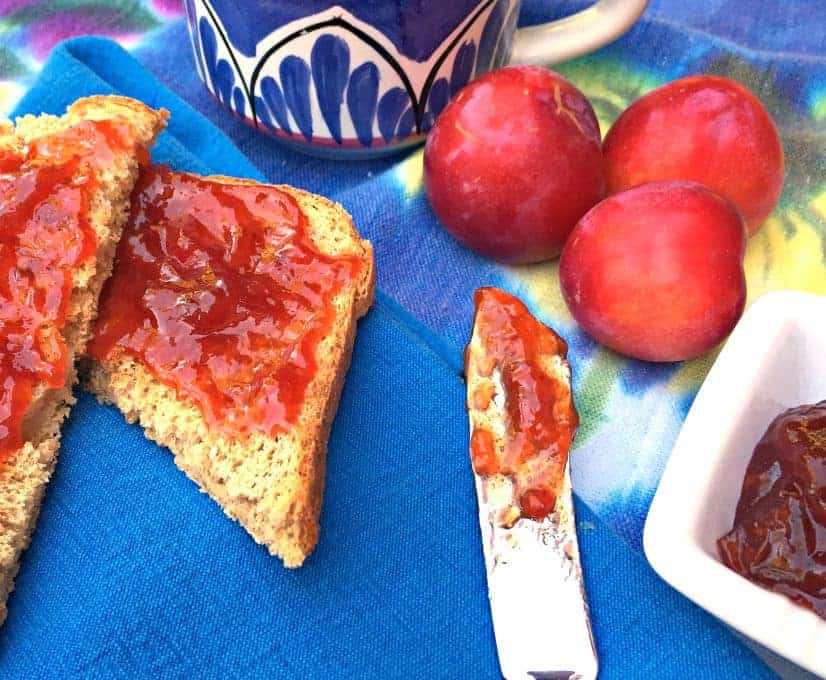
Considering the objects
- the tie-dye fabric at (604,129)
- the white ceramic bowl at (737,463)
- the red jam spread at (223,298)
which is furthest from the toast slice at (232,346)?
the white ceramic bowl at (737,463)

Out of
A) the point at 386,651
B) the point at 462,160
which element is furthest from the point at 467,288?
the point at 386,651

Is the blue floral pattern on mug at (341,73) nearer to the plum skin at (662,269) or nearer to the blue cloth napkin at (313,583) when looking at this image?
the plum skin at (662,269)

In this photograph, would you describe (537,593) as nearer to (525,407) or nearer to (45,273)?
(525,407)

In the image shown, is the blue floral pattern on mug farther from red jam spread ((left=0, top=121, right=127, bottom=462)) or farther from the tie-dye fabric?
red jam spread ((left=0, top=121, right=127, bottom=462))

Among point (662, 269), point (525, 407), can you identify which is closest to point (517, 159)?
point (662, 269)

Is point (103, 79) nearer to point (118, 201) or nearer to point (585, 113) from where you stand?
point (118, 201)

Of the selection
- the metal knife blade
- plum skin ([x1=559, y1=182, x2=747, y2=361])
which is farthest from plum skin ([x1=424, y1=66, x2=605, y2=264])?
the metal knife blade
